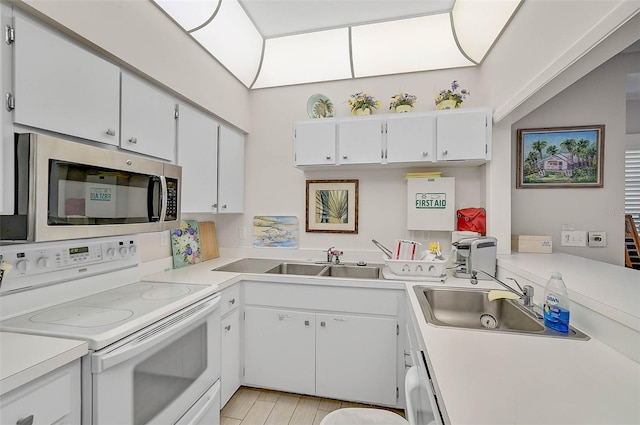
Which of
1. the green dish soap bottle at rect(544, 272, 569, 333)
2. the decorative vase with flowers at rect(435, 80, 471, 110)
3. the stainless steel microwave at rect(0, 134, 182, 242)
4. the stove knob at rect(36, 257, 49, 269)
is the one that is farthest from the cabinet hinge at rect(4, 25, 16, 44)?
the decorative vase with flowers at rect(435, 80, 471, 110)

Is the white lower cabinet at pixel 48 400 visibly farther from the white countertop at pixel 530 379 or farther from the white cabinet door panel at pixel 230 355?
the white countertop at pixel 530 379

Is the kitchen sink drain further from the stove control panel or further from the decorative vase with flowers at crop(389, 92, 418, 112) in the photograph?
the stove control panel

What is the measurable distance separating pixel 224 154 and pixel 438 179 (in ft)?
6.06

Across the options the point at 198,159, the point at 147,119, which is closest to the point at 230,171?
the point at 198,159

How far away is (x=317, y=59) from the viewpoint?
8.36ft

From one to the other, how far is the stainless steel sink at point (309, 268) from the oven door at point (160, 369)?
67 centimetres

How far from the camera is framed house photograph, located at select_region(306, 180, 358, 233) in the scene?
258cm

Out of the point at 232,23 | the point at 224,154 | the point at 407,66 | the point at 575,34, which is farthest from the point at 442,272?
the point at 232,23

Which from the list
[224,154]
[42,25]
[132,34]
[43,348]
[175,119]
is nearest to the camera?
[43,348]

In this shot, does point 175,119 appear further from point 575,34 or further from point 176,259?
point 575,34

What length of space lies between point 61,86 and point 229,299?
1.45 m

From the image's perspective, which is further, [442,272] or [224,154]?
[224,154]

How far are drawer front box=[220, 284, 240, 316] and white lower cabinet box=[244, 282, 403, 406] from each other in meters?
0.08

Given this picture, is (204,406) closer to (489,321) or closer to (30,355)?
(30,355)
